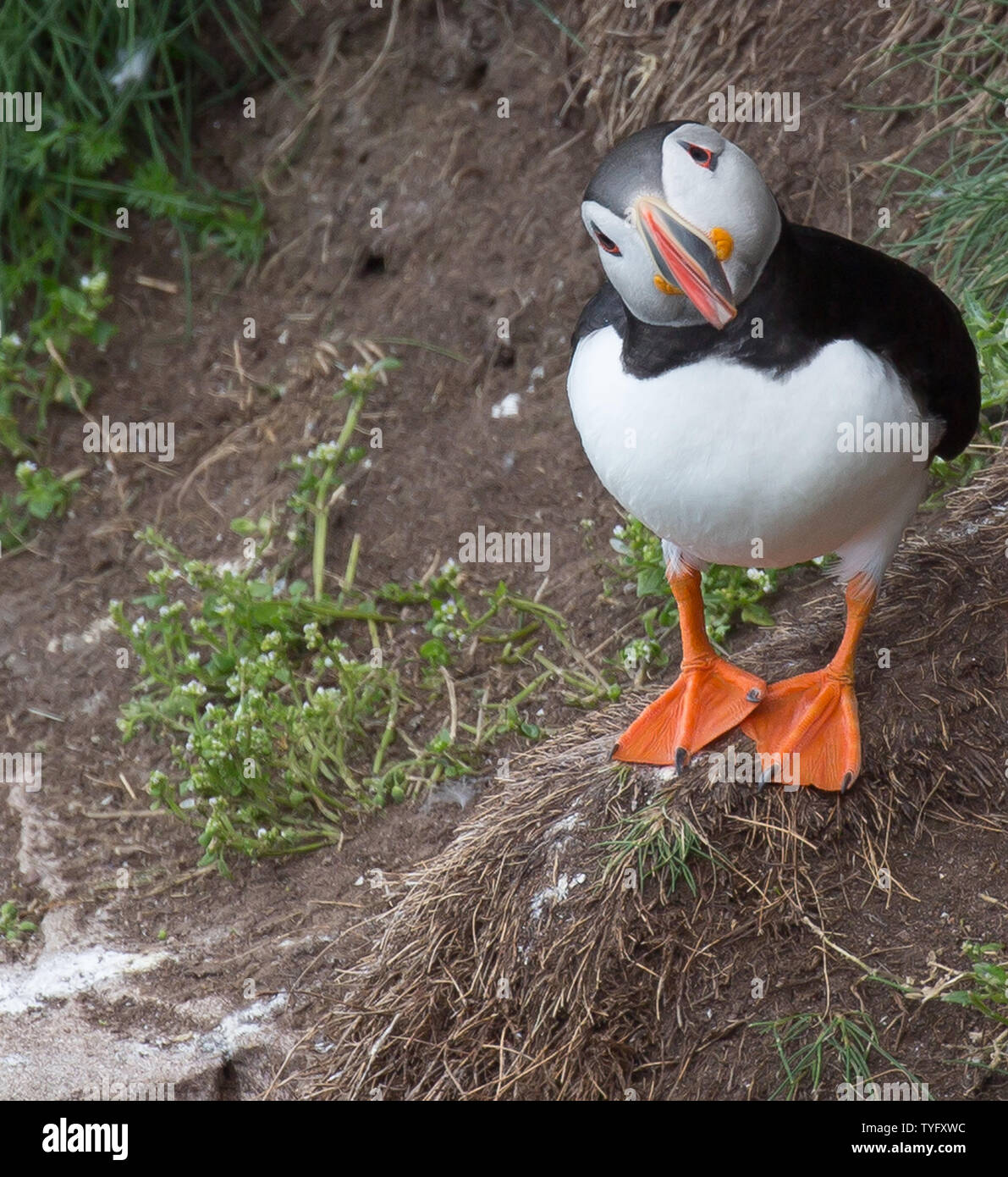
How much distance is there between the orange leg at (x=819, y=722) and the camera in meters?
3.27

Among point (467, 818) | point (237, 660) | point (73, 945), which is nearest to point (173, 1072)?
point (73, 945)

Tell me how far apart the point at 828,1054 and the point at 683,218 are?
5.65ft

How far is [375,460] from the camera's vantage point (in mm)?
Answer: 5477

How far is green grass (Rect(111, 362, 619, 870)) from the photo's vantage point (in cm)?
429

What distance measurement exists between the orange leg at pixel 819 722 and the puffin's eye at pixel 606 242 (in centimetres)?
106

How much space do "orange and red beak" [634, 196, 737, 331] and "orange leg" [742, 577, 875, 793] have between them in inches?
38.6

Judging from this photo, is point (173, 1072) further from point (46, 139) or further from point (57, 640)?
point (46, 139)

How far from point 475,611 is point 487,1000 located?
1.92 m

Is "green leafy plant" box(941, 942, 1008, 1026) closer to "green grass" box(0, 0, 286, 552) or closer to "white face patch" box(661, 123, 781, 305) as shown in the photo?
"white face patch" box(661, 123, 781, 305)

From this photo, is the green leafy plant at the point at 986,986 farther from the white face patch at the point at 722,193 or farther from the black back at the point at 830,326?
the white face patch at the point at 722,193

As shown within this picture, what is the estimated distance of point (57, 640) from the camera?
5.28 meters

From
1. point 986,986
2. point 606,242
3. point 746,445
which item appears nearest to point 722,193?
point 606,242

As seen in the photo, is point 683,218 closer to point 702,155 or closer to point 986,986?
point 702,155

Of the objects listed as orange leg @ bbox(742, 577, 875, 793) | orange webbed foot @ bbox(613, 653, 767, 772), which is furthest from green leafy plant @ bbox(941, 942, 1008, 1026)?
orange webbed foot @ bbox(613, 653, 767, 772)
